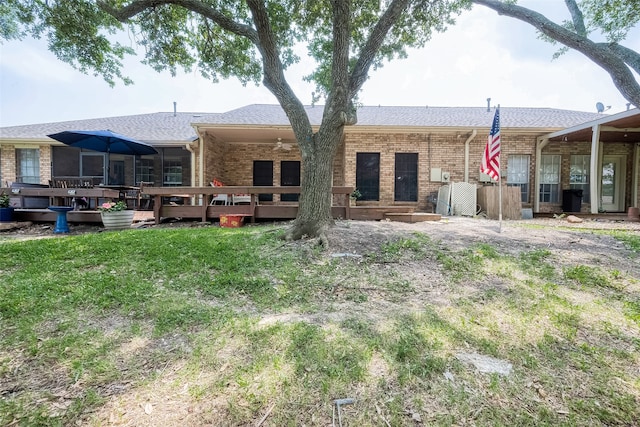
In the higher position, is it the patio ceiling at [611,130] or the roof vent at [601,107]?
the roof vent at [601,107]

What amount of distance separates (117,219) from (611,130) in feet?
46.4

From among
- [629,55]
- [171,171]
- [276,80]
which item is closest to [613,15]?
[629,55]

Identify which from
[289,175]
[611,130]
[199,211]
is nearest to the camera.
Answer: [199,211]

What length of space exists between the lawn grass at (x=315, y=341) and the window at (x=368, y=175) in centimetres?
699

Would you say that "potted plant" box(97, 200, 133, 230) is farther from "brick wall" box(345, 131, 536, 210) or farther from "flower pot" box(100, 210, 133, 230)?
"brick wall" box(345, 131, 536, 210)

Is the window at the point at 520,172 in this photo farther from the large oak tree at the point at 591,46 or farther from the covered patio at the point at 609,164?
the large oak tree at the point at 591,46

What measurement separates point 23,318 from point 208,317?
1513 mm

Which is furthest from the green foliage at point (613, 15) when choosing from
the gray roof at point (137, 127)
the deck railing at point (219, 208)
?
the gray roof at point (137, 127)

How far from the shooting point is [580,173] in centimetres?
1061

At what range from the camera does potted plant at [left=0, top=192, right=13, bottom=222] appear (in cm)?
724

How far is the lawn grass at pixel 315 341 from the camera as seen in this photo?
1560mm

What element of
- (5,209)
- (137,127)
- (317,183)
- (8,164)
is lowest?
(5,209)

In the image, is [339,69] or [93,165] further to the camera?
[93,165]

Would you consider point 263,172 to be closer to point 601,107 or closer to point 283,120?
point 283,120
